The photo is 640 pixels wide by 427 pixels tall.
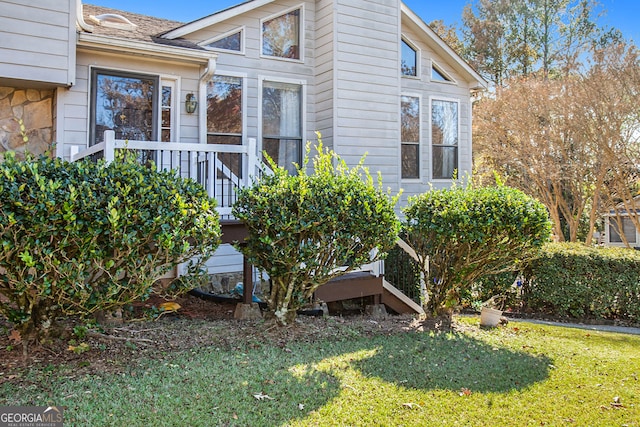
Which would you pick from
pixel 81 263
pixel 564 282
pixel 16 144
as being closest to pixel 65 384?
pixel 81 263

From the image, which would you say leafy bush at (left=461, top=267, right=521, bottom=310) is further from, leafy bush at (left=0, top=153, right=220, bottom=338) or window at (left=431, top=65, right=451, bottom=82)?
leafy bush at (left=0, top=153, right=220, bottom=338)

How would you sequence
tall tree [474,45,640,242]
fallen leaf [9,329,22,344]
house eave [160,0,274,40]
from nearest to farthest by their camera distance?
fallen leaf [9,329,22,344] < house eave [160,0,274,40] < tall tree [474,45,640,242]

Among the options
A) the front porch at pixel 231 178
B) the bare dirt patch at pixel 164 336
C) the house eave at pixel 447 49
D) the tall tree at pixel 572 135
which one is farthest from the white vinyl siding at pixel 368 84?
the tall tree at pixel 572 135

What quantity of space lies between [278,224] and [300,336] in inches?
53.1

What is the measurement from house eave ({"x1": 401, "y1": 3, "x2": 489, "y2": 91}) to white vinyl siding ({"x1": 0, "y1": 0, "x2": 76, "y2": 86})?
6764 mm

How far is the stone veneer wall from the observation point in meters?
7.12

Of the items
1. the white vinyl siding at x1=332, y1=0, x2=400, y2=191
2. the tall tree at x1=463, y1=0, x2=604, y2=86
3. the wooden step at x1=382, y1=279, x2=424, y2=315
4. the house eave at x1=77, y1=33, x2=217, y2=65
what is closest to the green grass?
the wooden step at x1=382, y1=279, x2=424, y2=315

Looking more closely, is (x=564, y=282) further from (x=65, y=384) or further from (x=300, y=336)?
(x=65, y=384)

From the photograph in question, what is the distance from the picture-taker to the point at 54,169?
4371 millimetres

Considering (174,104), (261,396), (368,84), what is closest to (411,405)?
(261,396)

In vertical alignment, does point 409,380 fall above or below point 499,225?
below

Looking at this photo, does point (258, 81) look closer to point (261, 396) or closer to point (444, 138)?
point (444, 138)

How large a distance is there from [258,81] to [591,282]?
6.83 m

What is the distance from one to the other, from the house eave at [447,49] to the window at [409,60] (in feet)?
1.53
